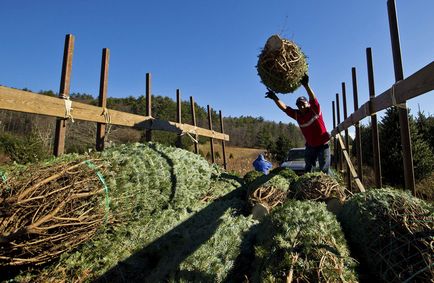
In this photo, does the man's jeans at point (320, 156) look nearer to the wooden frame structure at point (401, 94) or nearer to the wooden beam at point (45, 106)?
the wooden frame structure at point (401, 94)

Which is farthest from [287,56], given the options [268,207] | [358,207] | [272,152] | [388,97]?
[272,152]

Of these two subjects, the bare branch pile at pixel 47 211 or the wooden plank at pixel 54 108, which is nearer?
the bare branch pile at pixel 47 211

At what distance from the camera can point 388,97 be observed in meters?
4.43

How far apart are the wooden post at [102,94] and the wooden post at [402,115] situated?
187 inches

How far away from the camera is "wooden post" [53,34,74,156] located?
4703mm

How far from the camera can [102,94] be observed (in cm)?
589

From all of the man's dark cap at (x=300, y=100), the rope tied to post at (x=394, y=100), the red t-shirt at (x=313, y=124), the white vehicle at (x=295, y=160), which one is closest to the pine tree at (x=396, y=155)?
the white vehicle at (x=295, y=160)

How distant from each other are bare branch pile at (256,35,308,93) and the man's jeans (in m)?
1.76

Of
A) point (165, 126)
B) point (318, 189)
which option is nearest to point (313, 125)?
point (318, 189)

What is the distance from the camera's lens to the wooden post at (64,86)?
470 cm

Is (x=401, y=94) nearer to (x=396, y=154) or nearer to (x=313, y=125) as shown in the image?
(x=313, y=125)

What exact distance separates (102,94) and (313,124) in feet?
13.3

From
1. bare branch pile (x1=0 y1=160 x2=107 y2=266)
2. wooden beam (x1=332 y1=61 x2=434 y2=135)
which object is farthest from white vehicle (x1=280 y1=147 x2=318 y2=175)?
bare branch pile (x1=0 y1=160 x2=107 y2=266)

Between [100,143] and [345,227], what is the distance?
444cm
